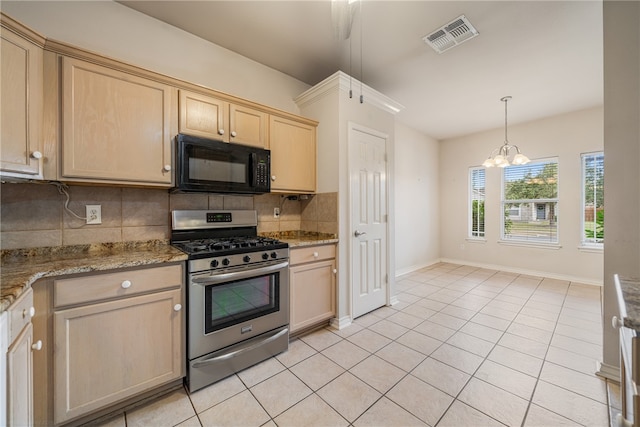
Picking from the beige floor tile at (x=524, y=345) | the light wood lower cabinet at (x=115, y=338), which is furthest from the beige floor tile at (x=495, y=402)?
the light wood lower cabinet at (x=115, y=338)

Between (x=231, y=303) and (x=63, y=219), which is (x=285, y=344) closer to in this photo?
(x=231, y=303)

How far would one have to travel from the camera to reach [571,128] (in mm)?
4059

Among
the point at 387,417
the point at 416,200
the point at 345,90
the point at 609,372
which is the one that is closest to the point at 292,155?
the point at 345,90

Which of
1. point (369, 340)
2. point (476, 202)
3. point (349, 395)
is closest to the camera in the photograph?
point (349, 395)

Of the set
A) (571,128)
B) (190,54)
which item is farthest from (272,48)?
(571,128)

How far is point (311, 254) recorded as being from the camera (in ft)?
7.80

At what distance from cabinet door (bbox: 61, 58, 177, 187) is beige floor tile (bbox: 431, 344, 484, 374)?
259cm

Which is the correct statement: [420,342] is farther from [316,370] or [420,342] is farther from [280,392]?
[280,392]

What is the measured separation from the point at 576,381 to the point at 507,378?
45cm

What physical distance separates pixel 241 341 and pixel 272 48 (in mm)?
2662

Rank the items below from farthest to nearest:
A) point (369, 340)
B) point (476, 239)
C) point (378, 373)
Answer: point (476, 239) < point (369, 340) < point (378, 373)

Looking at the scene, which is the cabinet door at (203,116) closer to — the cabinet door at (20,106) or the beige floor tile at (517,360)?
the cabinet door at (20,106)

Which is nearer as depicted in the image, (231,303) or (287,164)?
(231,303)

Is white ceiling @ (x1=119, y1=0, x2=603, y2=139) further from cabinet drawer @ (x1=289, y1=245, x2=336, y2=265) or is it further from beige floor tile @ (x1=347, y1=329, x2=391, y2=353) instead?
beige floor tile @ (x1=347, y1=329, x2=391, y2=353)
